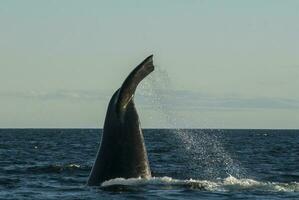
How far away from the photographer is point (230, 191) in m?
21.9

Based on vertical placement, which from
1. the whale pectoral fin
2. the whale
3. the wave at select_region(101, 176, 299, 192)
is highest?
the whale pectoral fin

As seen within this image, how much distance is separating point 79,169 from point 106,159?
13475mm

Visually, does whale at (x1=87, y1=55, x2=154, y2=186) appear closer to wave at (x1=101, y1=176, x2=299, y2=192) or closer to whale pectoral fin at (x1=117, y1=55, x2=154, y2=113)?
whale pectoral fin at (x1=117, y1=55, x2=154, y2=113)

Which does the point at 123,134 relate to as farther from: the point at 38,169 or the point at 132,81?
the point at 38,169

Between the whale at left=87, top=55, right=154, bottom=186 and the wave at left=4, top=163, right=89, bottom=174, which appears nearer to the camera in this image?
the whale at left=87, top=55, right=154, bottom=186

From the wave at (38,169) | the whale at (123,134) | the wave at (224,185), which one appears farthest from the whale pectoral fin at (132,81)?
the wave at (38,169)

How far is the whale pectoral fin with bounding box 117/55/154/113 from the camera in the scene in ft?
64.0

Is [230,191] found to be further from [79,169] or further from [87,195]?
[79,169]

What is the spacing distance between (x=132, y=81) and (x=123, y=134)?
1206 mm

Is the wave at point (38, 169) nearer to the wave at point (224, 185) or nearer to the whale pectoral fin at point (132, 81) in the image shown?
the wave at point (224, 185)

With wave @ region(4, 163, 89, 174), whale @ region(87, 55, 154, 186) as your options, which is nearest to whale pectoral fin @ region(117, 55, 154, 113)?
whale @ region(87, 55, 154, 186)

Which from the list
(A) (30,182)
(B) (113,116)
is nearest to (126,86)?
(B) (113,116)

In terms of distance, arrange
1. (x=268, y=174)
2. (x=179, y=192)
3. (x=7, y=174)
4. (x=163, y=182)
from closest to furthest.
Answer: (x=179, y=192), (x=163, y=182), (x=7, y=174), (x=268, y=174)

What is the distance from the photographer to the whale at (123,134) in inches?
767
